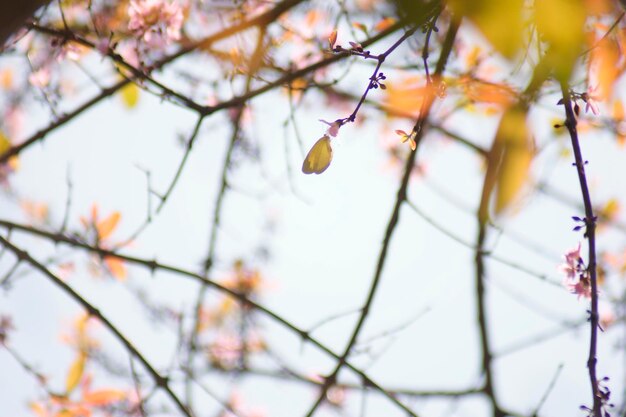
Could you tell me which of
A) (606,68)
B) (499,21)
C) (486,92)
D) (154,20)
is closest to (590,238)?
(606,68)

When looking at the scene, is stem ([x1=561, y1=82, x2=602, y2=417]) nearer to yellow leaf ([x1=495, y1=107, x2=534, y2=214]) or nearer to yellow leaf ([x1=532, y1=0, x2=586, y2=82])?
yellow leaf ([x1=532, y1=0, x2=586, y2=82])

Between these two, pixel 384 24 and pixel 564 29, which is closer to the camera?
pixel 564 29

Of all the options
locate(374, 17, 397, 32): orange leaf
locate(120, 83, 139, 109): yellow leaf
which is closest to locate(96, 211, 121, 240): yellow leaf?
locate(120, 83, 139, 109): yellow leaf

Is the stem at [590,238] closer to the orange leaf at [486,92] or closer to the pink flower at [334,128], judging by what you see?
the pink flower at [334,128]

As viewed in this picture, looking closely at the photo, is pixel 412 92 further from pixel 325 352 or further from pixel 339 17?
→ pixel 325 352

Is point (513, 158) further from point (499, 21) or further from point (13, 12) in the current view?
point (13, 12)
